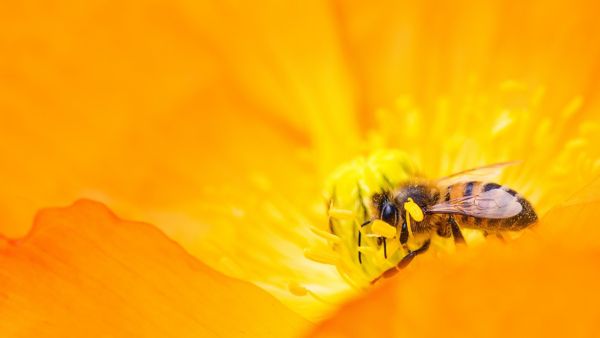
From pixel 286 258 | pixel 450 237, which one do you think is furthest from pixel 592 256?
pixel 286 258

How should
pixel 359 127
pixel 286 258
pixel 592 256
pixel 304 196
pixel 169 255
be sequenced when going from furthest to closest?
1. pixel 359 127
2. pixel 304 196
3. pixel 286 258
4. pixel 169 255
5. pixel 592 256

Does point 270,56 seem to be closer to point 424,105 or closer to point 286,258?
point 424,105

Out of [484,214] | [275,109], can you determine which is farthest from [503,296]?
[275,109]

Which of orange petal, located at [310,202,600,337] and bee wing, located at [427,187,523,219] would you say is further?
bee wing, located at [427,187,523,219]

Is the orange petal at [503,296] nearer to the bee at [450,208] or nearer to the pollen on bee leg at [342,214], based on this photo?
the bee at [450,208]

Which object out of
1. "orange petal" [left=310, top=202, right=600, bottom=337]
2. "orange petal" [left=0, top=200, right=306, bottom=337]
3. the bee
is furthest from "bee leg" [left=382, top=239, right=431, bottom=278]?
"orange petal" [left=310, top=202, right=600, bottom=337]

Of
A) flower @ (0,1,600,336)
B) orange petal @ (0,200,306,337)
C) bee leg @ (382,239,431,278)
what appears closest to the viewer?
orange petal @ (0,200,306,337)

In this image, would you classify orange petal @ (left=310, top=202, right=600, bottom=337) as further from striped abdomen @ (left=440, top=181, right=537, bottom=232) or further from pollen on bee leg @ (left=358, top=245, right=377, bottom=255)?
pollen on bee leg @ (left=358, top=245, right=377, bottom=255)
